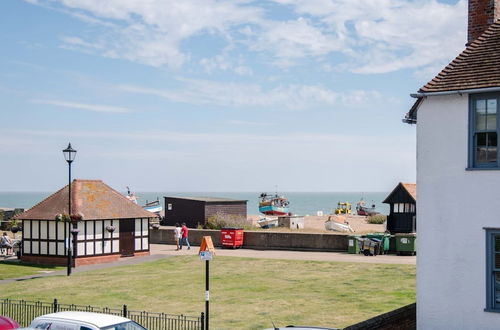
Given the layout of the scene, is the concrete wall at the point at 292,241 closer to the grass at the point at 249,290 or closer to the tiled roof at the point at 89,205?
the grass at the point at 249,290

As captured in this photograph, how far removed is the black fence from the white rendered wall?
20.9 ft

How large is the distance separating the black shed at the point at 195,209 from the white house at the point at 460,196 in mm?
33301

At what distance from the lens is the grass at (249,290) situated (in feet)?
65.8

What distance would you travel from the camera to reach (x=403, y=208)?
42562 millimetres

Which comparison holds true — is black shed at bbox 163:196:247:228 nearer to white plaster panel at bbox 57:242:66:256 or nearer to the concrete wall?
the concrete wall

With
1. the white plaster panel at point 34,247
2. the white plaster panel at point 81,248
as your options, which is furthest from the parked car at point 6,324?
the white plaster panel at point 34,247

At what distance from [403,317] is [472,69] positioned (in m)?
6.33

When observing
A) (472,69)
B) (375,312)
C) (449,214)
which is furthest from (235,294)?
(472,69)

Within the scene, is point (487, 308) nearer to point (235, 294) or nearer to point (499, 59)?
point (499, 59)

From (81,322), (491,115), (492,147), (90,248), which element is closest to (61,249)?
(90,248)

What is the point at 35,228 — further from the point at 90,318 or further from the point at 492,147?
the point at 492,147

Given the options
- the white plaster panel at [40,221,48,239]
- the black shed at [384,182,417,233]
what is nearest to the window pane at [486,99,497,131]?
the white plaster panel at [40,221,48,239]

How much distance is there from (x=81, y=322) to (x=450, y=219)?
8705mm

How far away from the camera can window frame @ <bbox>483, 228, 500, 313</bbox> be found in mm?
13867
